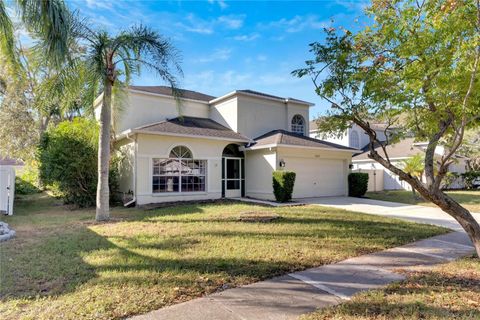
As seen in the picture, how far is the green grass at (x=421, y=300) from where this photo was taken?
3.71 metres

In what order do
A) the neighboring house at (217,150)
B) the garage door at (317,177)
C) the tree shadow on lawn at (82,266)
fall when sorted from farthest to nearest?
1. the garage door at (317,177)
2. the neighboring house at (217,150)
3. the tree shadow on lawn at (82,266)

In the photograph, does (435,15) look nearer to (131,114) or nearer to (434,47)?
(434,47)

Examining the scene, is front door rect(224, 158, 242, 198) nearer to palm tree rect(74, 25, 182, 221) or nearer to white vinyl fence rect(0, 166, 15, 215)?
palm tree rect(74, 25, 182, 221)

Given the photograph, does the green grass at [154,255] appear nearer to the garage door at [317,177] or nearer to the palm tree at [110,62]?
the palm tree at [110,62]

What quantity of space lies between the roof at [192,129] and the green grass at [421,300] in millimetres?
11987

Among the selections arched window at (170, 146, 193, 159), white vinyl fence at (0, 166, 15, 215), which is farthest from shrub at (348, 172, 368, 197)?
white vinyl fence at (0, 166, 15, 215)

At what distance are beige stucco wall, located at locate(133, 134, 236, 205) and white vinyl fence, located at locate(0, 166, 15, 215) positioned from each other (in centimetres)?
515

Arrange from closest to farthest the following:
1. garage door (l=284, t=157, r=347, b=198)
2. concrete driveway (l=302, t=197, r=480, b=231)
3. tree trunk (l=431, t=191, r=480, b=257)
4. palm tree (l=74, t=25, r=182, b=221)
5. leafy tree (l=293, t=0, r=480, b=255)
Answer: leafy tree (l=293, t=0, r=480, b=255), tree trunk (l=431, t=191, r=480, b=257), palm tree (l=74, t=25, r=182, b=221), concrete driveway (l=302, t=197, r=480, b=231), garage door (l=284, t=157, r=347, b=198)

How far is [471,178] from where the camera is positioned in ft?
84.4

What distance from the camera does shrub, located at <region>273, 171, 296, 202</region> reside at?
49.8 feet

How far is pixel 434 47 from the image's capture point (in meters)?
5.48

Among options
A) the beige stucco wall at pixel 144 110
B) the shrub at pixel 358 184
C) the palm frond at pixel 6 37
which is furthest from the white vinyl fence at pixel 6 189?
the shrub at pixel 358 184

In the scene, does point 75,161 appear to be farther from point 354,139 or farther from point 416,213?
point 354,139

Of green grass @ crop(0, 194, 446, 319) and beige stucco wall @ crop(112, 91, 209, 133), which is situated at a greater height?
beige stucco wall @ crop(112, 91, 209, 133)
